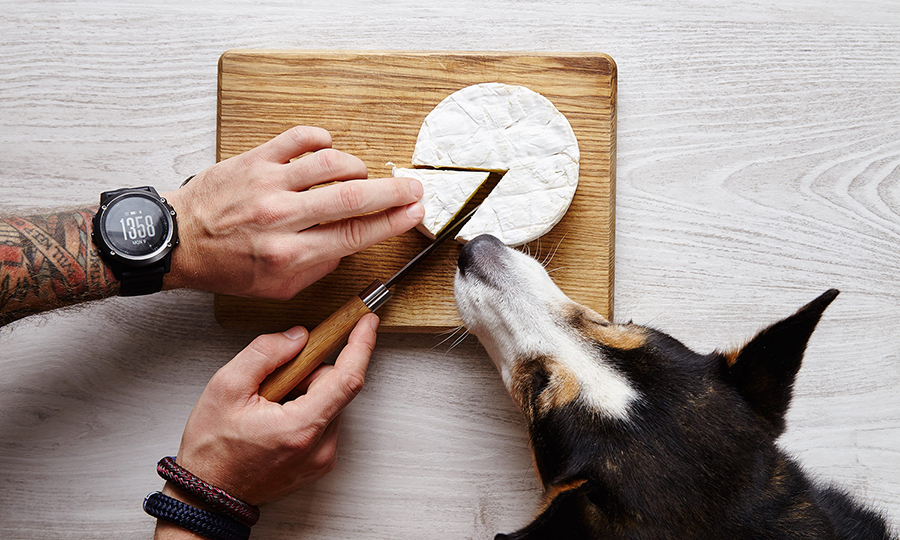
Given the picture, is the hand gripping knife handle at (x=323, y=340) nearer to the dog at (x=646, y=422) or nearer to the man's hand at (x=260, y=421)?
the man's hand at (x=260, y=421)

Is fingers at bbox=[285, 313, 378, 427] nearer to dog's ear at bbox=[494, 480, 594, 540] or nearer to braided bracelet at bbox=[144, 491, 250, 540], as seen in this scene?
braided bracelet at bbox=[144, 491, 250, 540]

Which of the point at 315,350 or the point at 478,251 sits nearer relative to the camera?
the point at 478,251

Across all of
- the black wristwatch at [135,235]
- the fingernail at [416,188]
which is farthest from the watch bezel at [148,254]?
the fingernail at [416,188]

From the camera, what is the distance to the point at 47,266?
4.48 feet

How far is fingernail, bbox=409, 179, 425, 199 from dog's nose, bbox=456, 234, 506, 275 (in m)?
0.18

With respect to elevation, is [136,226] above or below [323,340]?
above

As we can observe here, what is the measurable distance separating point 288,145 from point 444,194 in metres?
0.40

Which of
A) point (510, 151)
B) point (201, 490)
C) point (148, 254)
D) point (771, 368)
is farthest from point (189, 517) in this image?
point (771, 368)

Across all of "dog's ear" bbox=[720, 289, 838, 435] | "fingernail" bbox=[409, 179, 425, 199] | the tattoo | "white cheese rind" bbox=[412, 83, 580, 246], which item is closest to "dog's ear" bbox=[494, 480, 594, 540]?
"dog's ear" bbox=[720, 289, 838, 435]

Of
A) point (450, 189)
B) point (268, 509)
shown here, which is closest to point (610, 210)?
point (450, 189)

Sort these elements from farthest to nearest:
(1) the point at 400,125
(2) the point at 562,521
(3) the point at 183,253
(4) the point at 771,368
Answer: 1. (1) the point at 400,125
2. (3) the point at 183,253
3. (4) the point at 771,368
4. (2) the point at 562,521

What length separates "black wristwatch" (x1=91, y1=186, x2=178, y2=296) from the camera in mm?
1350

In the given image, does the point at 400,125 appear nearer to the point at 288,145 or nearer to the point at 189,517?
the point at 288,145

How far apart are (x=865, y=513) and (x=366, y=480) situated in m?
1.25
